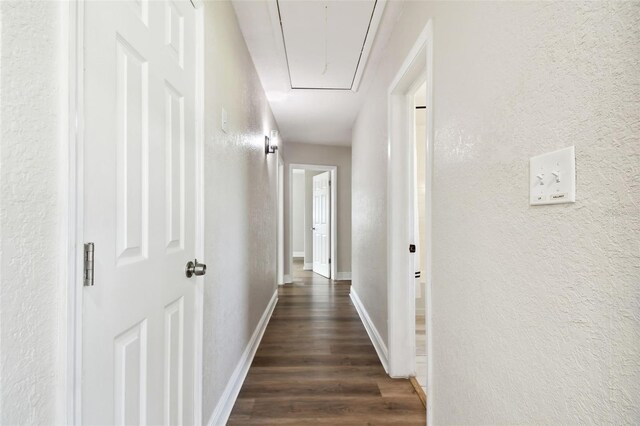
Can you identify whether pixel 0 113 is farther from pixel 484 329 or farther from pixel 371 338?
pixel 371 338

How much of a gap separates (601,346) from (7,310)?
1.05m

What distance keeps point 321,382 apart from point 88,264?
184 centimetres

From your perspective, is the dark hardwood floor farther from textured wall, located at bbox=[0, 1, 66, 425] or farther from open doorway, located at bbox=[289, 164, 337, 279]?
open doorway, located at bbox=[289, 164, 337, 279]

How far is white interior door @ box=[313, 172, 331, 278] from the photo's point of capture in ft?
18.5

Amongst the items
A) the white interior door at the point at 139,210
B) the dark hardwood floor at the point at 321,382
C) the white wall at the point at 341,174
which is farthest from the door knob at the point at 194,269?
the white wall at the point at 341,174

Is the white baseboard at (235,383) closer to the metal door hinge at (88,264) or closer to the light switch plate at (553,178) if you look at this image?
the metal door hinge at (88,264)

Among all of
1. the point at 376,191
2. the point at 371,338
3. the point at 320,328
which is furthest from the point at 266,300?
the point at 376,191

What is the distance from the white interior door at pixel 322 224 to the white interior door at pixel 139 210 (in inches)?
173

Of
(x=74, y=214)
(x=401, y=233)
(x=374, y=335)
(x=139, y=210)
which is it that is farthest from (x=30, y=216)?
(x=374, y=335)

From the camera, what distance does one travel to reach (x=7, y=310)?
49 centimetres

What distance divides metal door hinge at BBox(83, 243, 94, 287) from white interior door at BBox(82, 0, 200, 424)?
0.02m

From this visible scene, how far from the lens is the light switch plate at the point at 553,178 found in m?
0.62

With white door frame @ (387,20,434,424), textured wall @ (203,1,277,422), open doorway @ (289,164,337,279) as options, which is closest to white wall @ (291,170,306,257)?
open doorway @ (289,164,337,279)

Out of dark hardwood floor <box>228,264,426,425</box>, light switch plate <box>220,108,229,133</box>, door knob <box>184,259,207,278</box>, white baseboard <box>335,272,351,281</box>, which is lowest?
dark hardwood floor <box>228,264,426,425</box>
